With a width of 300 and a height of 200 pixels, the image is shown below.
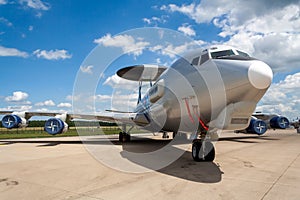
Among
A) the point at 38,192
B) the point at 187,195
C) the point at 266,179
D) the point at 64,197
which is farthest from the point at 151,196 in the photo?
the point at 266,179

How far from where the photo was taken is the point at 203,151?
7.98m

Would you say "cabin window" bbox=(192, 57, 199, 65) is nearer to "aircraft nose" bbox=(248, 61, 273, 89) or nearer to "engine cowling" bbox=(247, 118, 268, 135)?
"aircraft nose" bbox=(248, 61, 273, 89)

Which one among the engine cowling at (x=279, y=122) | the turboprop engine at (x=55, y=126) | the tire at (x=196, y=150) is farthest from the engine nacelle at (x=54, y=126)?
the engine cowling at (x=279, y=122)

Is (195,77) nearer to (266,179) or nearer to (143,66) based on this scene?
(266,179)


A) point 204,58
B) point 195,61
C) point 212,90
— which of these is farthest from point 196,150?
point 204,58

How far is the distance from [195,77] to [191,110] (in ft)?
4.00

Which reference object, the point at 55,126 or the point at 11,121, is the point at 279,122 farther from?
the point at 11,121

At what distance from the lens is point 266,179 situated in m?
5.84

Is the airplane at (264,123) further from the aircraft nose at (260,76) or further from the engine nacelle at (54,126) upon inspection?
the engine nacelle at (54,126)

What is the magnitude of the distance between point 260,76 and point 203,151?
358 centimetres

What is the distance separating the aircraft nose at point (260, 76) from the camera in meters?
5.43

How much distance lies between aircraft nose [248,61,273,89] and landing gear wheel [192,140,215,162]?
312 cm

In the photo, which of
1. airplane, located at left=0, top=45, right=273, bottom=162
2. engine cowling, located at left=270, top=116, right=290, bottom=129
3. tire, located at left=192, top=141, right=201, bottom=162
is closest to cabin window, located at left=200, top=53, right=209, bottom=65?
airplane, located at left=0, top=45, right=273, bottom=162

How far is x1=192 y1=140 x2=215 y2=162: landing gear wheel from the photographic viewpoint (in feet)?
26.1
